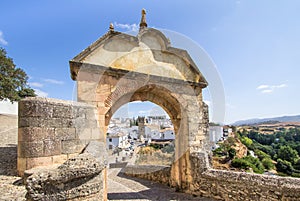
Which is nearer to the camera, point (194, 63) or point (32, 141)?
point (32, 141)

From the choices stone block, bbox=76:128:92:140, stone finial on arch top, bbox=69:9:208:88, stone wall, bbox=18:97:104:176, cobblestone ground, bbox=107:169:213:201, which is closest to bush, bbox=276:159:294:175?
cobblestone ground, bbox=107:169:213:201

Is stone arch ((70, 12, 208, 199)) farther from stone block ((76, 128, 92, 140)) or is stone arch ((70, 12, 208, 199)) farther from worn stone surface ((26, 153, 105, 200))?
worn stone surface ((26, 153, 105, 200))

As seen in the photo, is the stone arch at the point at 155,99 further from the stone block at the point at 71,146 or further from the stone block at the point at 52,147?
the stone block at the point at 52,147

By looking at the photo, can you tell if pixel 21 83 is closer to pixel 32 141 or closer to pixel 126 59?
pixel 126 59

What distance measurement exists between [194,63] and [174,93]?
1.66 meters

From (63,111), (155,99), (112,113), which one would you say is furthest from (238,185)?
(63,111)

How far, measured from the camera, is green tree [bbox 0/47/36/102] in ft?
45.0

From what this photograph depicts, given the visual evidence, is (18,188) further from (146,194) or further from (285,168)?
(285,168)

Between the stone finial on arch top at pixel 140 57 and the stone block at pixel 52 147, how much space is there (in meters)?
2.46

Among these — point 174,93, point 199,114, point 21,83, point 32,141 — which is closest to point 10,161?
point 32,141

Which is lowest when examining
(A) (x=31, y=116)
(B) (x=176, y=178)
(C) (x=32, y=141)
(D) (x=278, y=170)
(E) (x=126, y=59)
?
(D) (x=278, y=170)

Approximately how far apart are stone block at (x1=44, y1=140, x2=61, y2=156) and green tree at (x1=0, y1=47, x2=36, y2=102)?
551 inches

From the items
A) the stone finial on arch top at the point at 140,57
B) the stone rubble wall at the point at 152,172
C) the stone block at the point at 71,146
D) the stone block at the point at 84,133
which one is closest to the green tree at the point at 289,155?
the stone rubble wall at the point at 152,172

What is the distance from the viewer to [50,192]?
2412 millimetres
